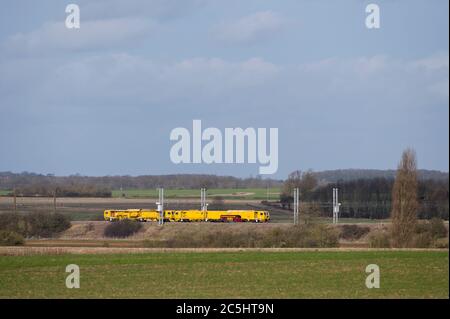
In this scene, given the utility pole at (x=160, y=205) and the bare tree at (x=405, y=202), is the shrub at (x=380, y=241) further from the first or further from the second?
the utility pole at (x=160, y=205)

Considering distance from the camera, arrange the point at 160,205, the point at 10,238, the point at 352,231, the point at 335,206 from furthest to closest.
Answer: the point at 160,205, the point at 335,206, the point at 352,231, the point at 10,238

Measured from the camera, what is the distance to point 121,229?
6638cm

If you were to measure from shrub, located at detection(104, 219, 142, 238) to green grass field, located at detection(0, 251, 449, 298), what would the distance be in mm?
28695

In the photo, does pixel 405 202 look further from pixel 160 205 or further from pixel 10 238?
pixel 10 238

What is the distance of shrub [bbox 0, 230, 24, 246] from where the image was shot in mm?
52297

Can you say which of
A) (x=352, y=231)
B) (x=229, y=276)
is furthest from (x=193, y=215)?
(x=229, y=276)

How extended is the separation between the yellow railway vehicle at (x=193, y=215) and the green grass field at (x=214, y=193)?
2.44 m

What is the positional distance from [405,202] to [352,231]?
33.1 feet

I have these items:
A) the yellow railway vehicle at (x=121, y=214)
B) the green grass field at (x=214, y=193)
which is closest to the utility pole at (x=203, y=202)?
the green grass field at (x=214, y=193)

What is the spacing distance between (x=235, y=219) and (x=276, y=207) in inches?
185

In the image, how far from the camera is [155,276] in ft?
90.7

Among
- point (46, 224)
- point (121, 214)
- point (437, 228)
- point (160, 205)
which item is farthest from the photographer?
point (121, 214)

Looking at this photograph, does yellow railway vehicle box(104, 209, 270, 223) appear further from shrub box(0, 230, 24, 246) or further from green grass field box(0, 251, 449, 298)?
green grass field box(0, 251, 449, 298)

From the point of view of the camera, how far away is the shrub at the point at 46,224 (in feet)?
203
